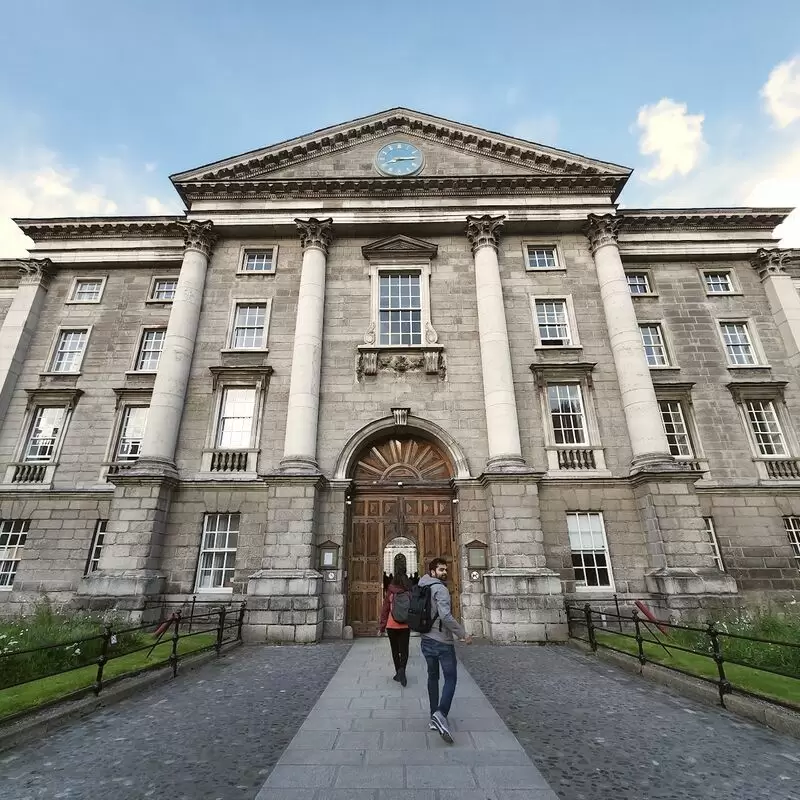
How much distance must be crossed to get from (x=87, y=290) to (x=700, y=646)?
86.4ft

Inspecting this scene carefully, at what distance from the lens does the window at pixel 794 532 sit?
15.7 meters

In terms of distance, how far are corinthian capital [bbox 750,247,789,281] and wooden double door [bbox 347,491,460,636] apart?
59.6 ft

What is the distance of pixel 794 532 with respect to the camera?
A: 52.3 ft

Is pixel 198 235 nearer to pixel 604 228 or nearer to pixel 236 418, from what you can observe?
pixel 236 418

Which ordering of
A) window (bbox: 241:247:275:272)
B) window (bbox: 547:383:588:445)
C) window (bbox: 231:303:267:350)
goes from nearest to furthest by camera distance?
1. window (bbox: 547:383:588:445)
2. window (bbox: 231:303:267:350)
3. window (bbox: 241:247:275:272)

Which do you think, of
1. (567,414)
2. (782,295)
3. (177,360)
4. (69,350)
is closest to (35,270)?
(69,350)

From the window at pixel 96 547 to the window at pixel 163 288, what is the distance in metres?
10.2

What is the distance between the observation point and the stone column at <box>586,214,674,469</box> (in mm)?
15188

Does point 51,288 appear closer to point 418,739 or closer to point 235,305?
point 235,305

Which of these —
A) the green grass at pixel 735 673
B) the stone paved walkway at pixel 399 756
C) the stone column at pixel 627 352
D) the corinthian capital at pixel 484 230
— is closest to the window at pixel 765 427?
the stone column at pixel 627 352

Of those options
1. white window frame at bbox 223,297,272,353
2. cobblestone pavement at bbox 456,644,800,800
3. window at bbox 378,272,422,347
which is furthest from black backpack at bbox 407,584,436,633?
white window frame at bbox 223,297,272,353

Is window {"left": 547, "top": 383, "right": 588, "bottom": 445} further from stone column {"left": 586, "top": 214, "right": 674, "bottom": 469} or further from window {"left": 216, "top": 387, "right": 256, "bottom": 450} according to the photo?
window {"left": 216, "top": 387, "right": 256, "bottom": 450}

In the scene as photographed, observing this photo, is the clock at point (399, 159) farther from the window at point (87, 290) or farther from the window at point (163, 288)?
the window at point (87, 290)

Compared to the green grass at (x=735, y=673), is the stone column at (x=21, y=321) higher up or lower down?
higher up
